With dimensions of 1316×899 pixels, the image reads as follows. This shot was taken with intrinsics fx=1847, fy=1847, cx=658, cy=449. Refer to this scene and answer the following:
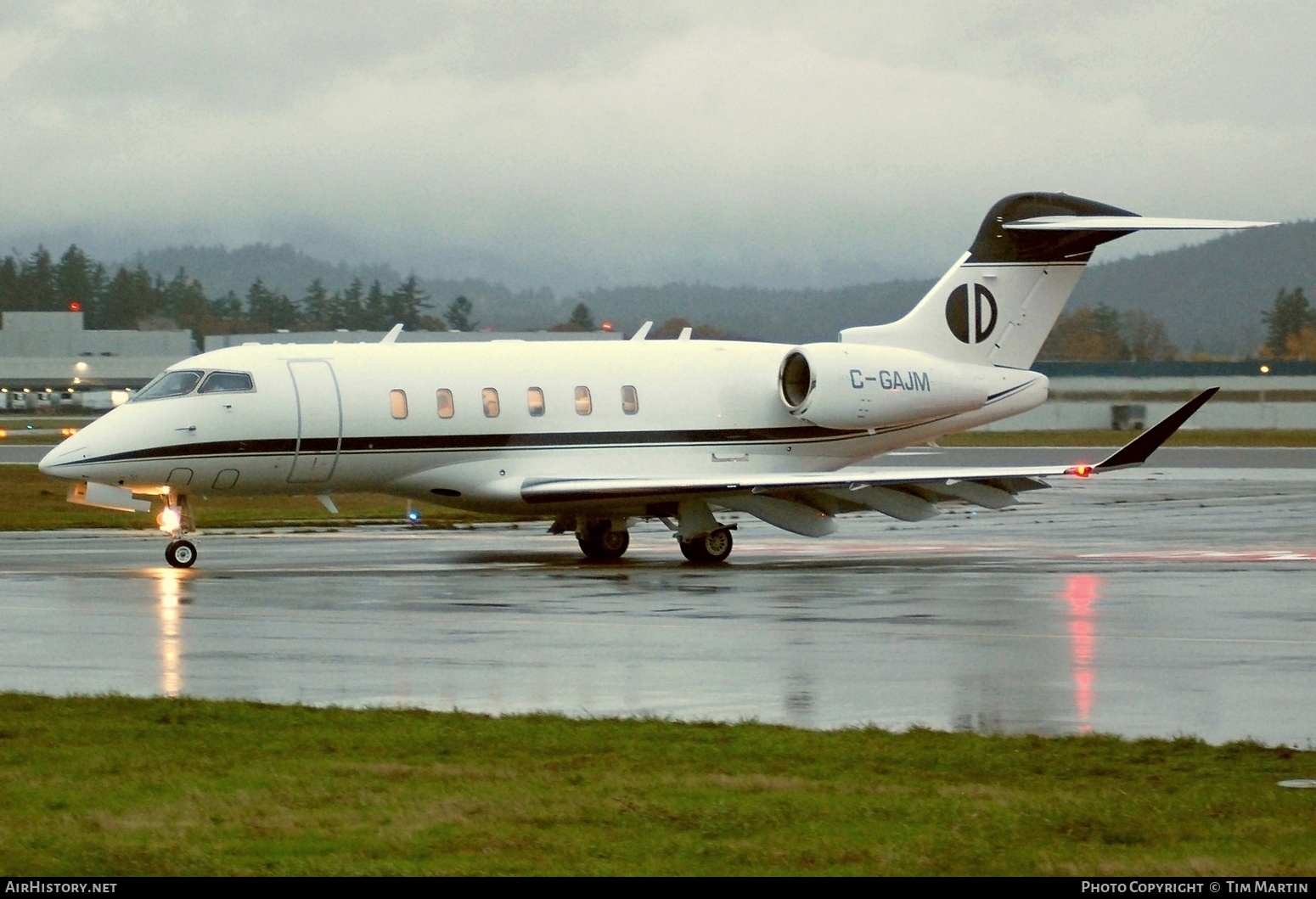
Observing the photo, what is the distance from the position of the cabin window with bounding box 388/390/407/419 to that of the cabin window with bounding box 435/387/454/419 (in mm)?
478

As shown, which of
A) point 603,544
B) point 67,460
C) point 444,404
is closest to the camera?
point 67,460

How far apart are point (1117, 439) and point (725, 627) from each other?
60136mm

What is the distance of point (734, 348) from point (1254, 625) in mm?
11708

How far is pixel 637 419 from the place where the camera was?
2617 centimetres

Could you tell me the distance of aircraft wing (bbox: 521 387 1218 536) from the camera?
2395cm

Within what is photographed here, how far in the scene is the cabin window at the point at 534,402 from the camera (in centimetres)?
2553

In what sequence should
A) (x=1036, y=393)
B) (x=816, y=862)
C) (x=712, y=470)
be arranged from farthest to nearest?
(x=1036, y=393) → (x=712, y=470) → (x=816, y=862)

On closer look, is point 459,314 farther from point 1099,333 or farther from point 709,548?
point 709,548

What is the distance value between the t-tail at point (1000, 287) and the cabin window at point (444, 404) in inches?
263

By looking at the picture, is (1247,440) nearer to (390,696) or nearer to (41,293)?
(390,696)

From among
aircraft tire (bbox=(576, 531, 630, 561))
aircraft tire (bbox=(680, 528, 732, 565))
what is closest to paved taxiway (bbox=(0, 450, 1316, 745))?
aircraft tire (bbox=(576, 531, 630, 561))

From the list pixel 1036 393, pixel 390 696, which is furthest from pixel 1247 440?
pixel 390 696

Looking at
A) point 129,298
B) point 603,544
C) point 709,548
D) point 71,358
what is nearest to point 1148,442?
point 709,548
